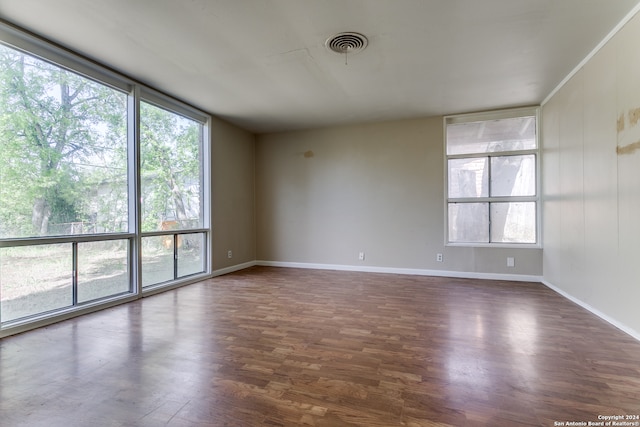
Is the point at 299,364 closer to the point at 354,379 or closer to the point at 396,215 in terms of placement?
the point at 354,379

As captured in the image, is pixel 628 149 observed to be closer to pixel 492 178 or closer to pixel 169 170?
pixel 492 178

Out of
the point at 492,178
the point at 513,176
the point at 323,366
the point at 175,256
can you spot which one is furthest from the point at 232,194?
the point at 513,176

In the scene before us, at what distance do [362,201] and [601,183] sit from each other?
10.5 ft

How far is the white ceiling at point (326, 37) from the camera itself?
2.30 m

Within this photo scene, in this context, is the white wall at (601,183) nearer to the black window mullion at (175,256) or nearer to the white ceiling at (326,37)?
the white ceiling at (326,37)

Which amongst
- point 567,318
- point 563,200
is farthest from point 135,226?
point 563,200

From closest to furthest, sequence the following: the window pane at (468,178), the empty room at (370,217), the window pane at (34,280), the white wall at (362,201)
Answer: the empty room at (370,217) → the window pane at (34,280) → the window pane at (468,178) → the white wall at (362,201)

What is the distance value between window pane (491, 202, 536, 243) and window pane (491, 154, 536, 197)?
8.1 inches

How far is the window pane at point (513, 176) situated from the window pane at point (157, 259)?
201 inches

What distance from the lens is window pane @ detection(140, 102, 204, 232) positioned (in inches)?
150

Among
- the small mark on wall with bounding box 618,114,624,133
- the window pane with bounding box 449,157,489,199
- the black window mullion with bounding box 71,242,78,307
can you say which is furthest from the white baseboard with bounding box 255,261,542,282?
the black window mullion with bounding box 71,242,78,307

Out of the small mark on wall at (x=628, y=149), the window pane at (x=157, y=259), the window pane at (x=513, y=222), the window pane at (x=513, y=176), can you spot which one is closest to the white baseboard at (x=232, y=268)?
the window pane at (x=157, y=259)

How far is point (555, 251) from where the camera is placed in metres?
3.94

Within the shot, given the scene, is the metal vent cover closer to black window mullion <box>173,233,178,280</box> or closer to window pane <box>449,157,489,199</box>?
window pane <box>449,157,489,199</box>
